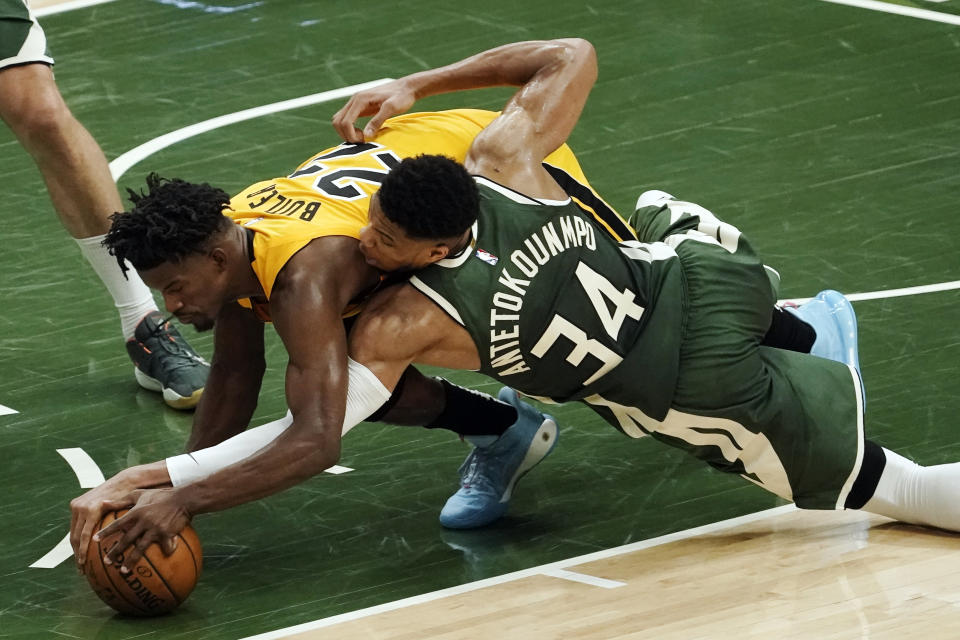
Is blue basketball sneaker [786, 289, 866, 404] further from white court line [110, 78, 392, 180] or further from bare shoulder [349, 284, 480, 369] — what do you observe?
white court line [110, 78, 392, 180]

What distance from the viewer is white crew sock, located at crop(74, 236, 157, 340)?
5.94m

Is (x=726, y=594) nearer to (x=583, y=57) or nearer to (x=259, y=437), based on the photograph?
(x=259, y=437)

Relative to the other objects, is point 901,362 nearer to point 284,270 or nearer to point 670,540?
point 670,540

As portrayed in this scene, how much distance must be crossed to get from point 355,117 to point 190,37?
16.0ft

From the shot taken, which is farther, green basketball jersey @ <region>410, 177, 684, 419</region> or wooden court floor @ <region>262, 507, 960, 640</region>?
green basketball jersey @ <region>410, 177, 684, 419</region>

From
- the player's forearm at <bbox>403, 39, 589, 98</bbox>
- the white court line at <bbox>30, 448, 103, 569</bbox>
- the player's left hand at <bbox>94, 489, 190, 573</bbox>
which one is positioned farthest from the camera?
the player's forearm at <bbox>403, 39, 589, 98</bbox>

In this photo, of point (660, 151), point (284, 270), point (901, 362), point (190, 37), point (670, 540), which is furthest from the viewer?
point (190, 37)

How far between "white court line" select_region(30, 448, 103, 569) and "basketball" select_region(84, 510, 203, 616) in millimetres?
455

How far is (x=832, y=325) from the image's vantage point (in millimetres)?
5336

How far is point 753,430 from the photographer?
15.2 ft

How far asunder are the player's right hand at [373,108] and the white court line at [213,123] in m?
2.80

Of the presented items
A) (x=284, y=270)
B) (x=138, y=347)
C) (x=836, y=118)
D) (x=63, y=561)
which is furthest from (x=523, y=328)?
(x=836, y=118)

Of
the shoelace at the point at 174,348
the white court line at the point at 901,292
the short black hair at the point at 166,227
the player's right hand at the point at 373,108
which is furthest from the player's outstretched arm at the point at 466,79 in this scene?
the white court line at the point at 901,292

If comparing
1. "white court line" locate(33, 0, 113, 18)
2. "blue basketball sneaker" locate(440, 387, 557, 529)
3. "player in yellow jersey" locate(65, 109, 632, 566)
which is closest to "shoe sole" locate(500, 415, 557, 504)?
"blue basketball sneaker" locate(440, 387, 557, 529)
